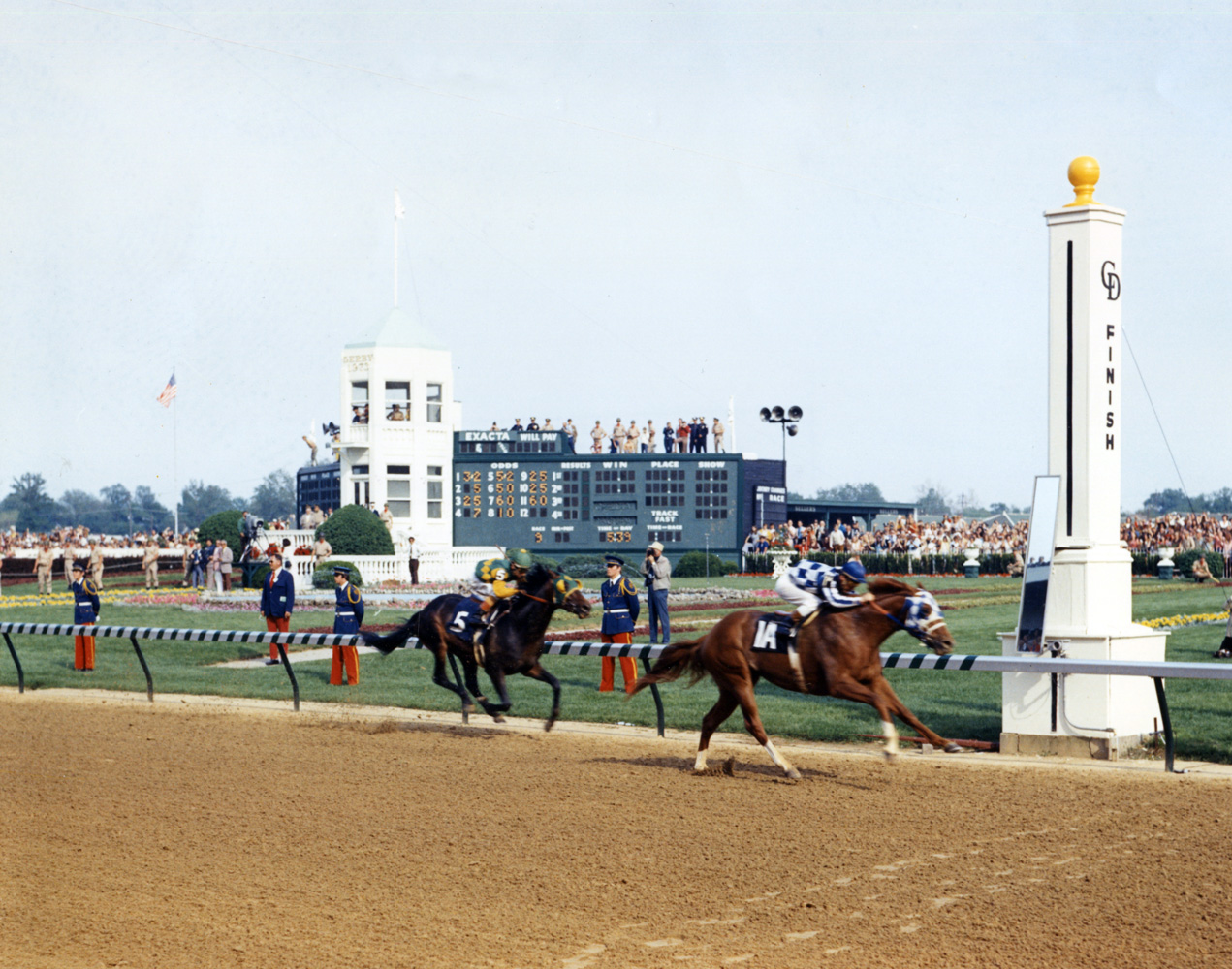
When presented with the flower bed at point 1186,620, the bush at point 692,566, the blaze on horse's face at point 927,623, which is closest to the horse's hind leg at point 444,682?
the blaze on horse's face at point 927,623

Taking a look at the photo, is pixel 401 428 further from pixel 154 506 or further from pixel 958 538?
pixel 154 506

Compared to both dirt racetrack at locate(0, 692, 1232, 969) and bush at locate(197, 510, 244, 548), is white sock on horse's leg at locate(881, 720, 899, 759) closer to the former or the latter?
dirt racetrack at locate(0, 692, 1232, 969)

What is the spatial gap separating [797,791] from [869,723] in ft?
11.6

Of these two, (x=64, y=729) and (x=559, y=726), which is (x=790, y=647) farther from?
(x=64, y=729)

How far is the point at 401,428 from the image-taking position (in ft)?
133

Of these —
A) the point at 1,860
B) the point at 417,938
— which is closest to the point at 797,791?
the point at 417,938

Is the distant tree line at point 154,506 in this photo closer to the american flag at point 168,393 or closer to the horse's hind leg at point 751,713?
the american flag at point 168,393

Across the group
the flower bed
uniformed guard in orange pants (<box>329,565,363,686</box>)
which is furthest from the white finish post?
the flower bed

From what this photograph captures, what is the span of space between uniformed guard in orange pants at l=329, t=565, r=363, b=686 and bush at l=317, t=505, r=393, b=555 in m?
19.9

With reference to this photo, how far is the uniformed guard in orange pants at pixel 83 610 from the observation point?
714 inches

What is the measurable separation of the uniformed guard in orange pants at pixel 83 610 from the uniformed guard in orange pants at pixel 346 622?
3.88 m

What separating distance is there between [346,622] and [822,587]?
8.48 m

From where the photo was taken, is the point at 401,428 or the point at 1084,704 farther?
the point at 401,428

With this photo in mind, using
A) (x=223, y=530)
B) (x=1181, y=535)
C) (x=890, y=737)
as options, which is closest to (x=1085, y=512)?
(x=890, y=737)
